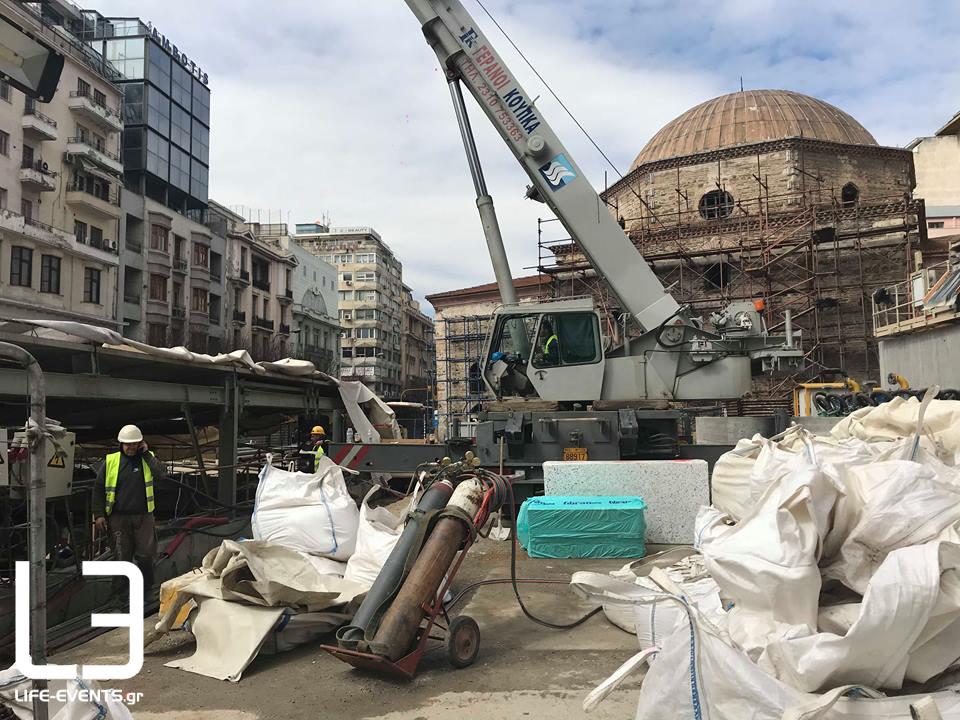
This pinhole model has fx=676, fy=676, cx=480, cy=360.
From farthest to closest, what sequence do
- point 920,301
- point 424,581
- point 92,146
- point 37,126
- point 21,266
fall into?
point 92,146, point 37,126, point 21,266, point 920,301, point 424,581

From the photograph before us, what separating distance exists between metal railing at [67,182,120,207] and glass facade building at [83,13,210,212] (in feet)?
13.5

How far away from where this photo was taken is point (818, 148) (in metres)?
26.6

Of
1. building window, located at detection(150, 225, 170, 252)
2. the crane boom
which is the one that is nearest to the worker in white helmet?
the crane boom

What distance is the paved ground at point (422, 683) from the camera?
3617mm

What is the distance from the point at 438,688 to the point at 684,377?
6.64 meters

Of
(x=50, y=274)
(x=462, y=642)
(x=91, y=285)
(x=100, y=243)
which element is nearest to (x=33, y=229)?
(x=50, y=274)

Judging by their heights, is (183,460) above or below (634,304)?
below

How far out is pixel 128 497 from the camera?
19.1 ft

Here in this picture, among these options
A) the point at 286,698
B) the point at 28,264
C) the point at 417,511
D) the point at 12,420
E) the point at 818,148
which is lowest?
the point at 286,698

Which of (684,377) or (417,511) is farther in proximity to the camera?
(684,377)

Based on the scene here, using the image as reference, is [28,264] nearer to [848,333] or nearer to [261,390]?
[261,390]

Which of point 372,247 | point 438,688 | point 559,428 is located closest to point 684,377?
point 559,428

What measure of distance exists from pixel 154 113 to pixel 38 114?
40.8 feet

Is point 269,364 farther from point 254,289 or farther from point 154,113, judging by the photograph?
point 254,289
